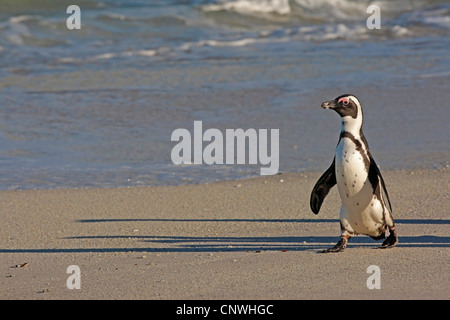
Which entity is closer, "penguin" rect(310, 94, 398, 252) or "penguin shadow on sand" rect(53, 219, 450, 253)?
"penguin" rect(310, 94, 398, 252)

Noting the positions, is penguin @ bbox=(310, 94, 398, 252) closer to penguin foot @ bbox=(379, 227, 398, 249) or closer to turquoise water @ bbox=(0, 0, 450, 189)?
penguin foot @ bbox=(379, 227, 398, 249)

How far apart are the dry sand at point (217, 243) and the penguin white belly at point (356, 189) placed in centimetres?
17

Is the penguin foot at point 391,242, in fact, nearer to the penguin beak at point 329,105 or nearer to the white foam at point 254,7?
the penguin beak at point 329,105

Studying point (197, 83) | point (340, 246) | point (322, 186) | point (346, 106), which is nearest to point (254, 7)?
point (197, 83)

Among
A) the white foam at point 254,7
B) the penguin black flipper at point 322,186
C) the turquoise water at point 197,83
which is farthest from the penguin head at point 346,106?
the white foam at point 254,7

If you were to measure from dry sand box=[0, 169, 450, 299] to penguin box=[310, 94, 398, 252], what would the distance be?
0.46 ft

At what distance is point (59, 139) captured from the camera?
8227mm

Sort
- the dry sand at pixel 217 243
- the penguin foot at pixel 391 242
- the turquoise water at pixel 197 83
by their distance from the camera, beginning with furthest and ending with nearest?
the turquoise water at pixel 197 83 → the penguin foot at pixel 391 242 → the dry sand at pixel 217 243

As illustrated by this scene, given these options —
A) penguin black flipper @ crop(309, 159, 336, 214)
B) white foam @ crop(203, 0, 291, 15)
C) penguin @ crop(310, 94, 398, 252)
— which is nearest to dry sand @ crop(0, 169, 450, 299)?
penguin @ crop(310, 94, 398, 252)

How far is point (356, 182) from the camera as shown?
4.46m

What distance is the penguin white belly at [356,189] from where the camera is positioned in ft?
14.6

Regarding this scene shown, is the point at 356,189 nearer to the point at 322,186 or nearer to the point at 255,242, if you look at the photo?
the point at 322,186

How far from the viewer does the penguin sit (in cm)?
445
